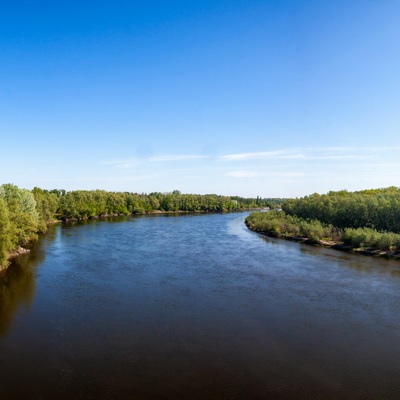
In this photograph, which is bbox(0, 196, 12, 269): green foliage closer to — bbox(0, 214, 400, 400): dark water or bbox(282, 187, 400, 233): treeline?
bbox(0, 214, 400, 400): dark water

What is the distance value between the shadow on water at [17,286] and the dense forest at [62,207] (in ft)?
3.93

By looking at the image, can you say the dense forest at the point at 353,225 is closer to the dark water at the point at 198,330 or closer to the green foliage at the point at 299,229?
the green foliage at the point at 299,229

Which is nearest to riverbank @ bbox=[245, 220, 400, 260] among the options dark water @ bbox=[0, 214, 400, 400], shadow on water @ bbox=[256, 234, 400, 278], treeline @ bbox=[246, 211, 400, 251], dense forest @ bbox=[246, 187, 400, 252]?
treeline @ bbox=[246, 211, 400, 251]

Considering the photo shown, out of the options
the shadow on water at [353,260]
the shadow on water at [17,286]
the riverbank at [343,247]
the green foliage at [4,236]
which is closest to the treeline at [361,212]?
the riverbank at [343,247]

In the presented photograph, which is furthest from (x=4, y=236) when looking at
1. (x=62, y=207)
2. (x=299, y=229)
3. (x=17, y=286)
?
(x=62, y=207)

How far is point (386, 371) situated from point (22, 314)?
16.7m

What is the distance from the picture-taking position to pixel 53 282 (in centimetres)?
2270

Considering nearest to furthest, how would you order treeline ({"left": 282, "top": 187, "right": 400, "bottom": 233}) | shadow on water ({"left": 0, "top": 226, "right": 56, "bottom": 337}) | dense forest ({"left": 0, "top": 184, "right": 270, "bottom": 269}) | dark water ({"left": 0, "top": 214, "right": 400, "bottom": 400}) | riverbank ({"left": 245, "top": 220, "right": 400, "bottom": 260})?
dark water ({"left": 0, "top": 214, "right": 400, "bottom": 400}), shadow on water ({"left": 0, "top": 226, "right": 56, "bottom": 337}), dense forest ({"left": 0, "top": 184, "right": 270, "bottom": 269}), riverbank ({"left": 245, "top": 220, "right": 400, "bottom": 260}), treeline ({"left": 282, "top": 187, "right": 400, "bottom": 233})

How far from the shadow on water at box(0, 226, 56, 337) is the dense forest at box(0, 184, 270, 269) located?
1.20 m

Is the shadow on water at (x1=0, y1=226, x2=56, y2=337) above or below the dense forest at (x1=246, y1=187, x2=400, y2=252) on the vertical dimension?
below

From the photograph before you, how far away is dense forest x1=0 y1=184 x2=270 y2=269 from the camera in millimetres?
27688

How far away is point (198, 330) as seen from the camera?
1547 centimetres

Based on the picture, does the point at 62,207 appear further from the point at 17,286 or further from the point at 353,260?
the point at 353,260

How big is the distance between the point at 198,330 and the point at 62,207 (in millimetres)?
60059
